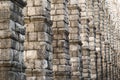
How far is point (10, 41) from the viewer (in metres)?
13.7

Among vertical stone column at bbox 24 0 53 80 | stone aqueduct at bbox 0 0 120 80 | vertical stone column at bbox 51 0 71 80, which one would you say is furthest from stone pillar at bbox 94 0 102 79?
vertical stone column at bbox 24 0 53 80

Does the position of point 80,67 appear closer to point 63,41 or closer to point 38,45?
point 63,41

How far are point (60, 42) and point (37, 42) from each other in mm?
3540

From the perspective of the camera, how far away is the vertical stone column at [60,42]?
2122 cm

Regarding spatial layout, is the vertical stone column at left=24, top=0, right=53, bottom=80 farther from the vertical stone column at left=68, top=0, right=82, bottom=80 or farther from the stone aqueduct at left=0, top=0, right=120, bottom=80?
the vertical stone column at left=68, top=0, right=82, bottom=80

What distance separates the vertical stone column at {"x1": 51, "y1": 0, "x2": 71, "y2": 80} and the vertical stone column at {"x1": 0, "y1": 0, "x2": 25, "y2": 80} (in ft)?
22.5

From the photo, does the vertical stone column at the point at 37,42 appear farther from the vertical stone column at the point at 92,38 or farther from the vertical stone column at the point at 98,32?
the vertical stone column at the point at 98,32

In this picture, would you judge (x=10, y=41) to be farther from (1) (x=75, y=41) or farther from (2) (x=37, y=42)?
(1) (x=75, y=41)

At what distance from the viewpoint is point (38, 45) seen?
17.8 metres

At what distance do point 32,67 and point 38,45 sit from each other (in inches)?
39.3

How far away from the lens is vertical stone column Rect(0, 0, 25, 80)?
44.4 ft

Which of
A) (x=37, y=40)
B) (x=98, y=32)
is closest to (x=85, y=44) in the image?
(x=98, y=32)

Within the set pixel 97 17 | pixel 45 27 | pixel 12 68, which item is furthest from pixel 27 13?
pixel 97 17

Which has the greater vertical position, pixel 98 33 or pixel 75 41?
pixel 98 33
